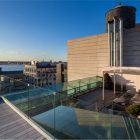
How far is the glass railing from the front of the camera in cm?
349

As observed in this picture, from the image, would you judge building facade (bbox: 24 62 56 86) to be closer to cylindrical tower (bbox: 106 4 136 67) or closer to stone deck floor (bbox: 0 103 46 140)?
cylindrical tower (bbox: 106 4 136 67)

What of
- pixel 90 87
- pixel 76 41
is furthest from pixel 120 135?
pixel 76 41

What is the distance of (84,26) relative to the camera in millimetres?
20219

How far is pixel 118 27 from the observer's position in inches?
563

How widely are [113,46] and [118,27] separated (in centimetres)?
189

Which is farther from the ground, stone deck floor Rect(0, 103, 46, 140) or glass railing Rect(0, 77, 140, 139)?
glass railing Rect(0, 77, 140, 139)

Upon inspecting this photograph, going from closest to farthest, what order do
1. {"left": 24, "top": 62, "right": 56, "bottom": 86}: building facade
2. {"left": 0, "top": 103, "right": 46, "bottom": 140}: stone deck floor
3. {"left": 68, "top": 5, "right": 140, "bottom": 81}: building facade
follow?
{"left": 0, "top": 103, "right": 46, "bottom": 140}: stone deck floor → {"left": 68, "top": 5, "right": 140, "bottom": 81}: building facade → {"left": 24, "top": 62, "right": 56, "bottom": 86}: building facade

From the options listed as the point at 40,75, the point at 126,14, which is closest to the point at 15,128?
the point at 126,14

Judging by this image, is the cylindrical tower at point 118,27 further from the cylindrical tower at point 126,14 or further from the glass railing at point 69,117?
the glass railing at point 69,117

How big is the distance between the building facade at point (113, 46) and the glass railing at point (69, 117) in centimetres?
1014

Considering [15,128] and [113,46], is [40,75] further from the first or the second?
[15,128]

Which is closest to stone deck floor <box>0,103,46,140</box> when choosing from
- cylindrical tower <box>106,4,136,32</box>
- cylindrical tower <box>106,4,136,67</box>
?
cylindrical tower <box>106,4,136,67</box>

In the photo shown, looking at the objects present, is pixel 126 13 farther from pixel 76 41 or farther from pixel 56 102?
pixel 56 102

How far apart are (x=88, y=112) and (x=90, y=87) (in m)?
7.87
